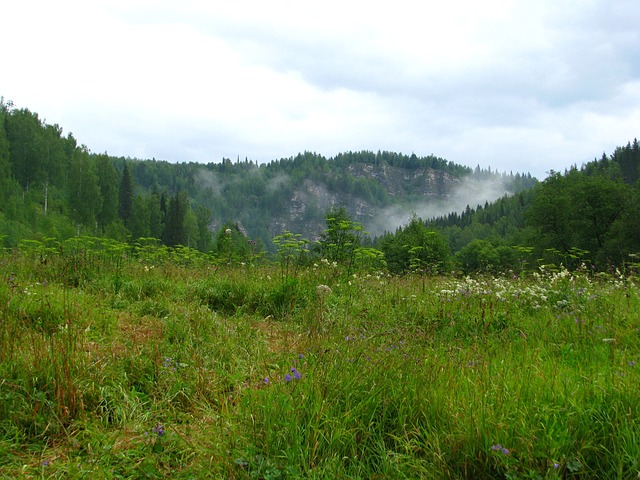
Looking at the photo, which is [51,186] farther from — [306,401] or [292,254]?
[306,401]

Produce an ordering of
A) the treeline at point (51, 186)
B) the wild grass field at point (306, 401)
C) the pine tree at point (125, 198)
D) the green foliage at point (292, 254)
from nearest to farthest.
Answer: the wild grass field at point (306, 401) < the green foliage at point (292, 254) < the treeline at point (51, 186) < the pine tree at point (125, 198)

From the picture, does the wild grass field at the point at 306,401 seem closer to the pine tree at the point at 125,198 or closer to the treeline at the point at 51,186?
the treeline at the point at 51,186

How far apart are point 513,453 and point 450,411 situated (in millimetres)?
398

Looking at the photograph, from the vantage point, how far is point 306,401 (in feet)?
8.81

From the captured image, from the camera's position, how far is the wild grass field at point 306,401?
7.62 feet

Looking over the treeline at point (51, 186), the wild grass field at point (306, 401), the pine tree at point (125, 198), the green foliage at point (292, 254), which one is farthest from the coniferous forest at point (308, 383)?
the pine tree at point (125, 198)

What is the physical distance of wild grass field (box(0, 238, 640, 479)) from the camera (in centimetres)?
232

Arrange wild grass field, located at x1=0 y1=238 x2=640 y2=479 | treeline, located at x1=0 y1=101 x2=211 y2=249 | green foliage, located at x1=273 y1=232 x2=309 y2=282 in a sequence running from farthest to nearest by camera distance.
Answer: treeline, located at x1=0 y1=101 x2=211 y2=249, green foliage, located at x1=273 y1=232 x2=309 y2=282, wild grass field, located at x1=0 y1=238 x2=640 y2=479

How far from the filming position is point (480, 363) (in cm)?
332

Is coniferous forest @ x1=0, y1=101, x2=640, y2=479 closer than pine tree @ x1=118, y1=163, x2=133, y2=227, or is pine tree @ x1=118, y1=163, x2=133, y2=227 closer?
coniferous forest @ x1=0, y1=101, x2=640, y2=479

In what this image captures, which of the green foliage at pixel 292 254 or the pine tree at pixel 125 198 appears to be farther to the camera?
the pine tree at pixel 125 198

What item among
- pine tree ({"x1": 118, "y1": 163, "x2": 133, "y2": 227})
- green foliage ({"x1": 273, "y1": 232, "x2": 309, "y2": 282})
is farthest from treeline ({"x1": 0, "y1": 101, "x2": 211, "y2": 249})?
green foliage ({"x1": 273, "y1": 232, "x2": 309, "y2": 282})

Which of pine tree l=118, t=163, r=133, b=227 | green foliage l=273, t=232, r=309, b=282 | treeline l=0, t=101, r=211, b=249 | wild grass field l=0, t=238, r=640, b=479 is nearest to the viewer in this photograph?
wild grass field l=0, t=238, r=640, b=479

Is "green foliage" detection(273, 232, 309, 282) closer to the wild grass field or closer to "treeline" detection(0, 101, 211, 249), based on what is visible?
the wild grass field
